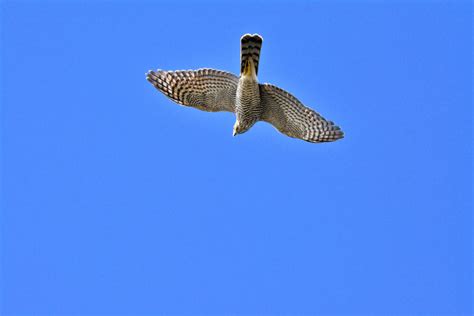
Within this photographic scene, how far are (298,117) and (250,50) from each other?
2020 millimetres

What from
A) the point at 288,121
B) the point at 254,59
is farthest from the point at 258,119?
the point at 254,59

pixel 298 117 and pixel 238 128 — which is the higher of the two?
pixel 298 117

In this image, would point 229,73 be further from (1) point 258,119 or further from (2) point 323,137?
(2) point 323,137

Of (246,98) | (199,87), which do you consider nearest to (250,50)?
(246,98)

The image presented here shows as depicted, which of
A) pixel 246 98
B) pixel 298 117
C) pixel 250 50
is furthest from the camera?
pixel 298 117

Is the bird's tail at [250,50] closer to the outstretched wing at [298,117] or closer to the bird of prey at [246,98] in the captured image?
the bird of prey at [246,98]

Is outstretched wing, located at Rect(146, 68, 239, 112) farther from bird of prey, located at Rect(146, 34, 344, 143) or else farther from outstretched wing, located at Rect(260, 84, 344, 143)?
outstretched wing, located at Rect(260, 84, 344, 143)

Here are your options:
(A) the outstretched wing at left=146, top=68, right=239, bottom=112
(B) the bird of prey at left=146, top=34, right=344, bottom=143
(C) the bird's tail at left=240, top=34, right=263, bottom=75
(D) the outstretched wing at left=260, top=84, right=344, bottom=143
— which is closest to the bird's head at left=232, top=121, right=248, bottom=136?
(B) the bird of prey at left=146, top=34, right=344, bottom=143

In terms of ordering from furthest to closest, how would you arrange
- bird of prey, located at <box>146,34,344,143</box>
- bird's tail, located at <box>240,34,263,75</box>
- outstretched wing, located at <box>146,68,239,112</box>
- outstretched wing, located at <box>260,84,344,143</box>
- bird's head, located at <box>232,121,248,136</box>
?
bird's head, located at <box>232,121,248,136</box>
outstretched wing, located at <box>146,68,239,112</box>
outstretched wing, located at <box>260,84,344,143</box>
bird of prey, located at <box>146,34,344,143</box>
bird's tail, located at <box>240,34,263,75</box>

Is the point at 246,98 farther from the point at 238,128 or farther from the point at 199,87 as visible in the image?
the point at 199,87

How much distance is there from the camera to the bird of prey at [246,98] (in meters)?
18.1

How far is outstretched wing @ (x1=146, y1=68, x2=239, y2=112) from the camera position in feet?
61.6

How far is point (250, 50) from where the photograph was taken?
1764cm

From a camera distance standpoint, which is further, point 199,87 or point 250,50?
point 199,87
